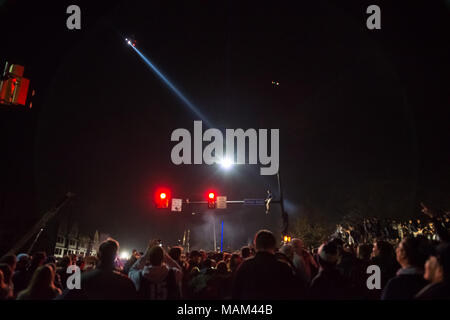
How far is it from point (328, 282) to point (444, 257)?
1389 mm

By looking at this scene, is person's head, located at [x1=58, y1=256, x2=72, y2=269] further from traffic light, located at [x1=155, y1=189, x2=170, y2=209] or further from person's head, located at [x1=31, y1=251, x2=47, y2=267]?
traffic light, located at [x1=155, y1=189, x2=170, y2=209]

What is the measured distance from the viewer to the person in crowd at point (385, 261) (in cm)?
496

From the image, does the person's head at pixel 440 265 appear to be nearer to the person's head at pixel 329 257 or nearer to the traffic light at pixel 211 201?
the person's head at pixel 329 257

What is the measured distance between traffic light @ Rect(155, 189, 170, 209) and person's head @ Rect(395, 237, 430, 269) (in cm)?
1421

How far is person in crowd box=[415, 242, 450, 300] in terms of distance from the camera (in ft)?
9.57

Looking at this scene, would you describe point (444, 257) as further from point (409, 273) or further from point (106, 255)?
point (106, 255)

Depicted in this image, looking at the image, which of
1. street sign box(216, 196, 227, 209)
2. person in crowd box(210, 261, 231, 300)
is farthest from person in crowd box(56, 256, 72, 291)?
street sign box(216, 196, 227, 209)

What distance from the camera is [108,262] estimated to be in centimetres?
430

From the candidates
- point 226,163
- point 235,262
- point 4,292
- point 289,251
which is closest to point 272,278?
point 289,251

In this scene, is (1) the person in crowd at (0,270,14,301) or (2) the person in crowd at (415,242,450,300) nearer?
(2) the person in crowd at (415,242,450,300)

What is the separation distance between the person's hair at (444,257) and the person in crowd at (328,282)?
3.89ft

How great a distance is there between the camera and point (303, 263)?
16.2ft
